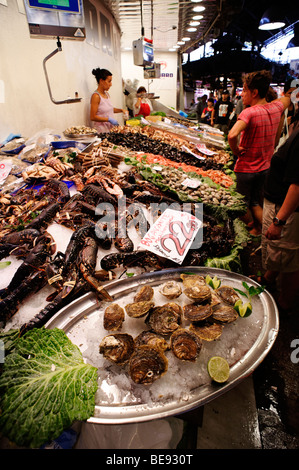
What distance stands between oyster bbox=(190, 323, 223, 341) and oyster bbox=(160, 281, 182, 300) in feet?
0.92

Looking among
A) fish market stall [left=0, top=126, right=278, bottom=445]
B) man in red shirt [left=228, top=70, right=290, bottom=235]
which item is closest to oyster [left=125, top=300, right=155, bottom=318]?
fish market stall [left=0, top=126, right=278, bottom=445]

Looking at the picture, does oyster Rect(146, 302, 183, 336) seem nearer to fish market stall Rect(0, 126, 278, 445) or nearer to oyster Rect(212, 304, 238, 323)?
fish market stall Rect(0, 126, 278, 445)

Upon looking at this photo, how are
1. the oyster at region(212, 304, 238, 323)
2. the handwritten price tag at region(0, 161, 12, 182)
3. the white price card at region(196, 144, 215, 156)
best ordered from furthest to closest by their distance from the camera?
the white price card at region(196, 144, 215, 156) → the handwritten price tag at region(0, 161, 12, 182) → the oyster at region(212, 304, 238, 323)

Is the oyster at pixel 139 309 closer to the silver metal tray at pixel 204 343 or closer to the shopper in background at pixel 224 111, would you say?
the silver metal tray at pixel 204 343

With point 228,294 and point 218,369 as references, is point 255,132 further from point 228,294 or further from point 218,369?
point 218,369

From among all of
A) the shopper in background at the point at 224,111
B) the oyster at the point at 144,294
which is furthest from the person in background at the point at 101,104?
the shopper in background at the point at 224,111

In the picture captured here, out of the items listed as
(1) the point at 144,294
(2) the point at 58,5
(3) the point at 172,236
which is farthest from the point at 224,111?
(1) the point at 144,294

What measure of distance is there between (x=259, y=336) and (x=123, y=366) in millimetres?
933

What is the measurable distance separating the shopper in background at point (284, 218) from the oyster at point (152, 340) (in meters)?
2.04

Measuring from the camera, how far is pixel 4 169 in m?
3.32

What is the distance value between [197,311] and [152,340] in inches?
14.9

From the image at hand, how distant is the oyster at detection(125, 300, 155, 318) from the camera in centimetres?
158

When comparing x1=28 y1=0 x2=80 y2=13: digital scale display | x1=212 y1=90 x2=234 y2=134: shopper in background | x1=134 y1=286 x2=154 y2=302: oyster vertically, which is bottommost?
x1=134 y1=286 x2=154 y2=302: oyster

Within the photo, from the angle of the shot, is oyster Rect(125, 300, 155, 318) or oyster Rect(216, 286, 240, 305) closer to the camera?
oyster Rect(125, 300, 155, 318)
